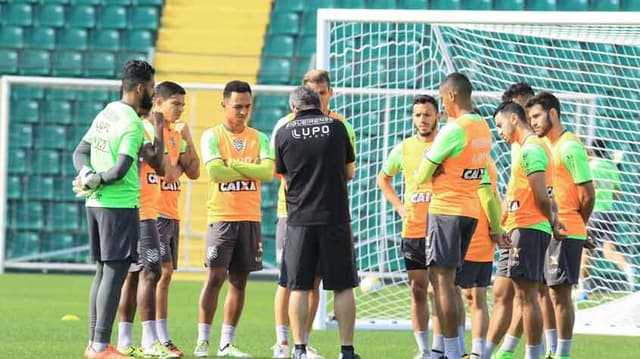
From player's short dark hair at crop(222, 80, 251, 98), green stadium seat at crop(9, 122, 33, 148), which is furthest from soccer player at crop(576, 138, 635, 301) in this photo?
green stadium seat at crop(9, 122, 33, 148)

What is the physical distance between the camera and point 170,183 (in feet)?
32.5

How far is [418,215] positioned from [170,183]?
185 centimetres

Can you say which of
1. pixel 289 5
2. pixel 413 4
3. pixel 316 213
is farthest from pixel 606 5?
pixel 316 213

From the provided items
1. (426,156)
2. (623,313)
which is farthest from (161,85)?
(623,313)

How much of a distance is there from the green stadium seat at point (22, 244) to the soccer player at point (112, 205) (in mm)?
11523

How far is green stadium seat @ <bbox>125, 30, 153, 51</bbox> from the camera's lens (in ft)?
73.6

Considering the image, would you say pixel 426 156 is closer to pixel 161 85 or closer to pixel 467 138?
pixel 467 138

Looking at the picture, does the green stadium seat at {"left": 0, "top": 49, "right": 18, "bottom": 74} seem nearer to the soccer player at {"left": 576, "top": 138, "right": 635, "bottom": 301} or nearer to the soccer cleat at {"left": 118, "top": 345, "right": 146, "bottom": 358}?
the soccer player at {"left": 576, "top": 138, "right": 635, "bottom": 301}

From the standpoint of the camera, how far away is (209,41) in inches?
899

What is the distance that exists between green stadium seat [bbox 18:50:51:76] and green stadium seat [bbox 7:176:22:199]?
222 cm

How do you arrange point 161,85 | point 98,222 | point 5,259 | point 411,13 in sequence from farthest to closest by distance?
point 5,259 → point 411,13 → point 161,85 → point 98,222

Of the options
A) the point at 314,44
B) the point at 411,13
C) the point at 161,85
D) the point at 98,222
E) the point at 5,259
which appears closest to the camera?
the point at 98,222

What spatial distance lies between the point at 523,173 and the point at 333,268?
4.66 ft

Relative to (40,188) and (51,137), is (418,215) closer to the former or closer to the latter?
(40,188)
